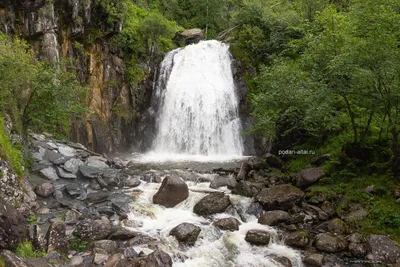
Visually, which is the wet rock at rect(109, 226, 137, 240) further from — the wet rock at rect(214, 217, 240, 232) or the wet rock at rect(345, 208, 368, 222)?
the wet rock at rect(345, 208, 368, 222)

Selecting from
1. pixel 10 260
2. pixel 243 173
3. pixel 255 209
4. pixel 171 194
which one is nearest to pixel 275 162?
pixel 243 173

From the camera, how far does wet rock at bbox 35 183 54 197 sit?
1246 cm

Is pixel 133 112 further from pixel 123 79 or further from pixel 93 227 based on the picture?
pixel 93 227

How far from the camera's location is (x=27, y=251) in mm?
7945

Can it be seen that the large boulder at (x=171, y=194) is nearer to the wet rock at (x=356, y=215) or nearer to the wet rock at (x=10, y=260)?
the wet rock at (x=356, y=215)

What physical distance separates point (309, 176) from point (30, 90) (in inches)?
513

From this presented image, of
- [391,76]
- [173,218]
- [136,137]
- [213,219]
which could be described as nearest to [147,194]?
[173,218]

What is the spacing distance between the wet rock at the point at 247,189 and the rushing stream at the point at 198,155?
36 cm

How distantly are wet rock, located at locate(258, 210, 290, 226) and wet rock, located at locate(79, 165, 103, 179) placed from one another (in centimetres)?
795

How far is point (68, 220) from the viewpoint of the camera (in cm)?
1109

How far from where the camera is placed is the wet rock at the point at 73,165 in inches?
584

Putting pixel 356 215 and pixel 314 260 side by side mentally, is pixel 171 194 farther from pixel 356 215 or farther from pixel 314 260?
pixel 356 215

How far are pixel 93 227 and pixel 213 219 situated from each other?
4468 mm

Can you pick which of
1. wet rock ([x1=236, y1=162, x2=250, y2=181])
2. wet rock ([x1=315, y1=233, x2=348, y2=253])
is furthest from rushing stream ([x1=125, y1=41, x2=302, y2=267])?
wet rock ([x1=236, y1=162, x2=250, y2=181])
